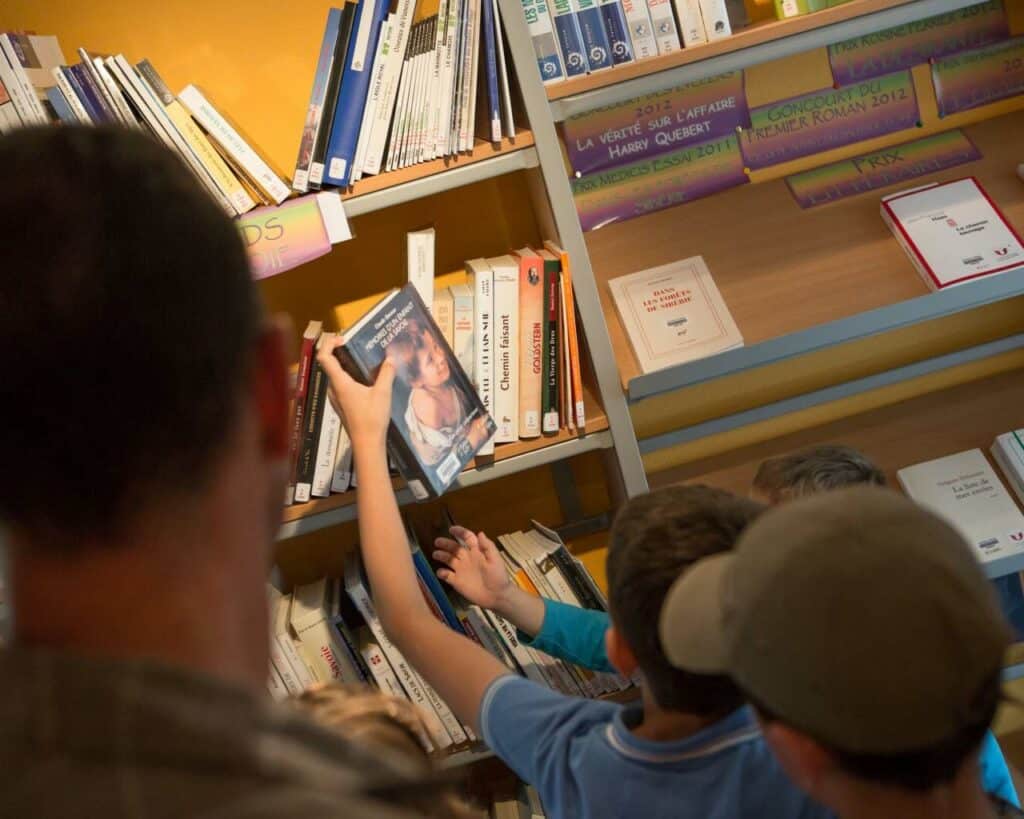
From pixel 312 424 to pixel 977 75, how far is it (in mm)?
1669

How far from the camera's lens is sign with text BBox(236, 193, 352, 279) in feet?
5.47

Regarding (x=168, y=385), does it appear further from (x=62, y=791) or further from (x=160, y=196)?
(x=62, y=791)

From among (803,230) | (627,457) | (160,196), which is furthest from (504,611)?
(160,196)

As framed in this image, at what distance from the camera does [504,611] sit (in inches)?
66.1

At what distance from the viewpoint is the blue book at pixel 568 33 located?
1694 millimetres

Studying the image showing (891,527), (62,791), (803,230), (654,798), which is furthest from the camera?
(803,230)

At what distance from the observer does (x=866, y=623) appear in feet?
2.45

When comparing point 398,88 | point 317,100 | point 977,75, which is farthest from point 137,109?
point 977,75

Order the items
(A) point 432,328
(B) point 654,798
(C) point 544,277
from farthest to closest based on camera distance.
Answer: (C) point 544,277, (A) point 432,328, (B) point 654,798

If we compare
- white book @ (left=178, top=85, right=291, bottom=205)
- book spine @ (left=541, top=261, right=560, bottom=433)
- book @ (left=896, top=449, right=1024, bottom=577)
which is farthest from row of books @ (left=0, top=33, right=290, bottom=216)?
book @ (left=896, top=449, right=1024, bottom=577)

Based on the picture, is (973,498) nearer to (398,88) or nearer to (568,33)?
(568,33)

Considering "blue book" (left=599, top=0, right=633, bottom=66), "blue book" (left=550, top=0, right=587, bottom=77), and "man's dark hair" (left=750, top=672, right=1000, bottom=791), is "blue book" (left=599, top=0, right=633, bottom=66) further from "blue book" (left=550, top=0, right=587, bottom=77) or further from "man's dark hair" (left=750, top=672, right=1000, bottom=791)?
"man's dark hair" (left=750, top=672, right=1000, bottom=791)

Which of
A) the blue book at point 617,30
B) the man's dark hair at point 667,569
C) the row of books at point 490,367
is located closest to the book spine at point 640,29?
the blue book at point 617,30

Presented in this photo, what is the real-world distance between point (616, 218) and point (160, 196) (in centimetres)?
169
